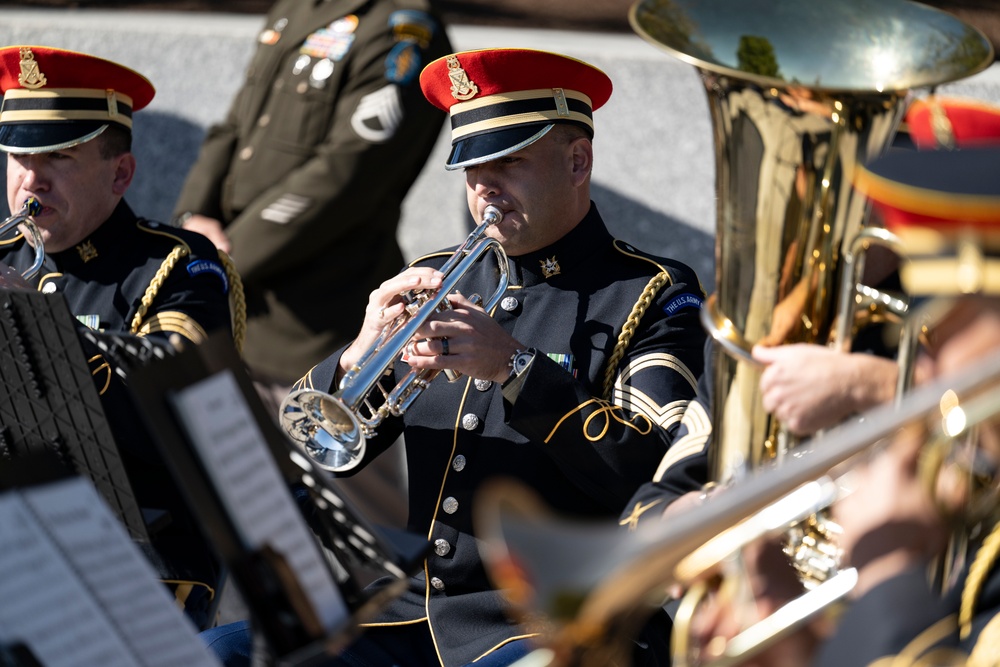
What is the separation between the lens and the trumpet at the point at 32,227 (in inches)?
121

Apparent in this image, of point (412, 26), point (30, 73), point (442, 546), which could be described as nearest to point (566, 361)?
point (442, 546)

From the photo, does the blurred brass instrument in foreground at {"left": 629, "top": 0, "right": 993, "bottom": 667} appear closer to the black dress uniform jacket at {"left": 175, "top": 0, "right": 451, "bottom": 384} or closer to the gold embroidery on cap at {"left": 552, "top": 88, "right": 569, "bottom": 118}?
the gold embroidery on cap at {"left": 552, "top": 88, "right": 569, "bottom": 118}

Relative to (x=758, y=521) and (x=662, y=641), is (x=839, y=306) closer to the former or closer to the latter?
(x=758, y=521)

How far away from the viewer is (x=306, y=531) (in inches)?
66.7

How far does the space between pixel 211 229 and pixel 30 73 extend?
4.09 ft

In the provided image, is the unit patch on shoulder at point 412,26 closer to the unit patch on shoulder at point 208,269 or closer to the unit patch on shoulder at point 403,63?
the unit patch on shoulder at point 403,63

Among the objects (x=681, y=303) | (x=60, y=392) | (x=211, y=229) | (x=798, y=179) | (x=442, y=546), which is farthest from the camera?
(x=211, y=229)

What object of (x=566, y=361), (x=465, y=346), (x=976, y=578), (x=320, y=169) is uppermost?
(x=976, y=578)

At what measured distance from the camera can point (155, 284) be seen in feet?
9.96

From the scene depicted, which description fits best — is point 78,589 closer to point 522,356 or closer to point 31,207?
point 522,356

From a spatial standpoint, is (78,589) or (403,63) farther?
(403,63)

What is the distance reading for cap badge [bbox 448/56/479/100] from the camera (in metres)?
2.76

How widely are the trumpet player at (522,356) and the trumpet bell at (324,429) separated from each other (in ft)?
0.17

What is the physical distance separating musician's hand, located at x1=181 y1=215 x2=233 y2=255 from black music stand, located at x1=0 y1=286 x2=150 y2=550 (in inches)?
80.8
